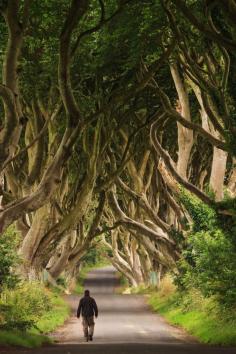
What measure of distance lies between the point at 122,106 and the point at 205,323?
7.58 meters

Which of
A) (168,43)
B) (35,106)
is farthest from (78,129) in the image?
(35,106)

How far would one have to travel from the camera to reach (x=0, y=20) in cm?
1905

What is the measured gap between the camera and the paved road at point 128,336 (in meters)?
17.7

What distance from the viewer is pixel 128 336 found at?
78.1 feet

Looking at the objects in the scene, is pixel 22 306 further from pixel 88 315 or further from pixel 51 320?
pixel 51 320

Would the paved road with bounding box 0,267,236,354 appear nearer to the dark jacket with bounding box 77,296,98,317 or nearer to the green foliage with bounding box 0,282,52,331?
the dark jacket with bounding box 77,296,98,317

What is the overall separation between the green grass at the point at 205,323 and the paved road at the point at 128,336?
37cm

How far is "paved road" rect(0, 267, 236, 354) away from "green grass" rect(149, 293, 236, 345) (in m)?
0.37

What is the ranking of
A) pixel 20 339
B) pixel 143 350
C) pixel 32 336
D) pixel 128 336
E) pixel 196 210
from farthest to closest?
pixel 196 210 < pixel 128 336 < pixel 32 336 < pixel 20 339 < pixel 143 350

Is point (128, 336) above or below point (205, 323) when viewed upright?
below

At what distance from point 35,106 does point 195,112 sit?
6457 millimetres

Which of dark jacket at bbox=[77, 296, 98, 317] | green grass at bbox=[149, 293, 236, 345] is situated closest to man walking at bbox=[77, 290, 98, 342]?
dark jacket at bbox=[77, 296, 98, 317]

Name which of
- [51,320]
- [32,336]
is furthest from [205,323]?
[51,320]

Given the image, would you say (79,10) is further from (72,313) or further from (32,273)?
(72,313)
